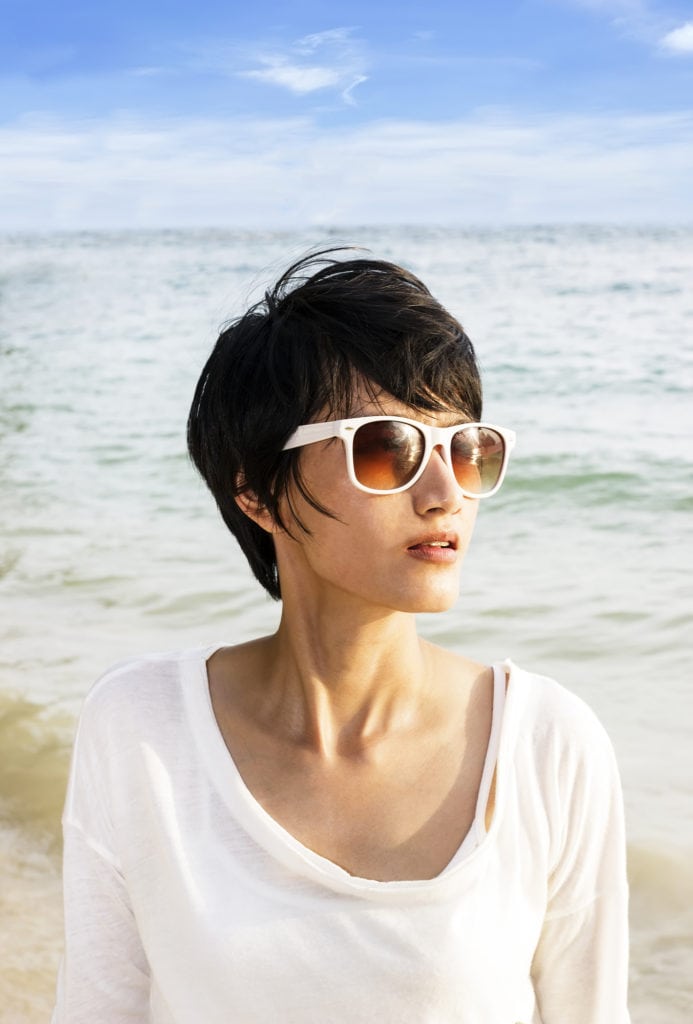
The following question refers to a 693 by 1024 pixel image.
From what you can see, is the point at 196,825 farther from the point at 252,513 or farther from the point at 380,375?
the point at 380,375

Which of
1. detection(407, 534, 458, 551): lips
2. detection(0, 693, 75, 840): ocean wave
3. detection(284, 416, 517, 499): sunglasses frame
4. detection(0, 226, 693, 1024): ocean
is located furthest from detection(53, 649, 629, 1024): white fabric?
detection(0, 693, 75, 840): ocean wave

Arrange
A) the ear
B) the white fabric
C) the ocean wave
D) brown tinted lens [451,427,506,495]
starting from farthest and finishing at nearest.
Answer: the ocean wave
the ear
brown tinted lens [451,427,506,495]
the white fabric

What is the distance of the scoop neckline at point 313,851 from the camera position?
1.73 metres

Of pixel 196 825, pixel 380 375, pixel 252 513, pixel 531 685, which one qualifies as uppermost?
pixel 380 375

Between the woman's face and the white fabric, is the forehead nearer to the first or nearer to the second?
the woman's face

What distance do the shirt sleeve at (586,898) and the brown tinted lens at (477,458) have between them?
40 centimetres

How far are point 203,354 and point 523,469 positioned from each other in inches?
334

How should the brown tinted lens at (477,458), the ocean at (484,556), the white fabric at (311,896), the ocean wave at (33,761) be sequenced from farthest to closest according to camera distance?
the ocean wave at (33,761), the ocean at (484,556), the brown tinted lens at (477,458), the white fabric at (311,896)

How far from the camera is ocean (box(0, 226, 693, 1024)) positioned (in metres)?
4.37

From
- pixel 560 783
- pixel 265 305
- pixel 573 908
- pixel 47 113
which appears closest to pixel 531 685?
pixel 560 783

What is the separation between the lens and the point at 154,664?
2014mm

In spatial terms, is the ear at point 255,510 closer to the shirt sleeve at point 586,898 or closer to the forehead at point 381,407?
the forehead at point 381,407

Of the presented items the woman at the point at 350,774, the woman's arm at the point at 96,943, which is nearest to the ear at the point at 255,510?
the woman at the point at 350,774

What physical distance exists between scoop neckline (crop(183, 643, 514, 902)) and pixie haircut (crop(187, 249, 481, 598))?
0.35 meters
